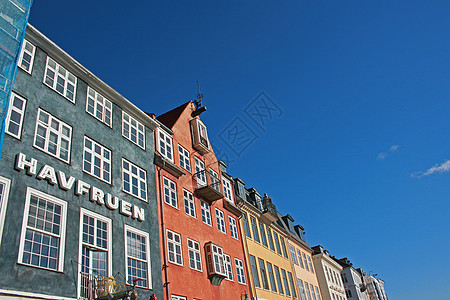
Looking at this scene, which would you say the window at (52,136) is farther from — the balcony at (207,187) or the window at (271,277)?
the window at (271,277)

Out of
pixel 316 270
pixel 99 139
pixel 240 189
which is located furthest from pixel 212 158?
pixel 316 270

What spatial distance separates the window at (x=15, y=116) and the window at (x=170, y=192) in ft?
30.7

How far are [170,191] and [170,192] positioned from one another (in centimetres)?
7

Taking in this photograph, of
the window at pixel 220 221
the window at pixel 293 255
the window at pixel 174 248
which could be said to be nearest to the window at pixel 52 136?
the window at pixel 174 248

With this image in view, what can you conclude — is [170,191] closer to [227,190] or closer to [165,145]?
[165,145]

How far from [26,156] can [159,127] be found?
10811mm

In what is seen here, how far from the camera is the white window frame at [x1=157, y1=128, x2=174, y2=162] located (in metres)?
23.8

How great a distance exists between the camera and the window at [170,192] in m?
22.2

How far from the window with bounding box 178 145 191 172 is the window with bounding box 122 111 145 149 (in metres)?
3.88

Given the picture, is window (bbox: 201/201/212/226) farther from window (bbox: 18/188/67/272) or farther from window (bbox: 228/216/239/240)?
window (bbox: 18/188/67/272)

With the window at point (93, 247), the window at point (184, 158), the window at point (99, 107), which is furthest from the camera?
the window at point (184, 158)

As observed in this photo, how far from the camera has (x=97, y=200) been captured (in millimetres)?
16609

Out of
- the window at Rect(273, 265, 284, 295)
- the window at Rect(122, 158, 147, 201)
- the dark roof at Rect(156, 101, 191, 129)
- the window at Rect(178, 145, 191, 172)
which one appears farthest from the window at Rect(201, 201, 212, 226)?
the window at Rect(273, 265, 284, 295)

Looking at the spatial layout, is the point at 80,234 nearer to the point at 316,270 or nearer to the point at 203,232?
the point at 203,232
